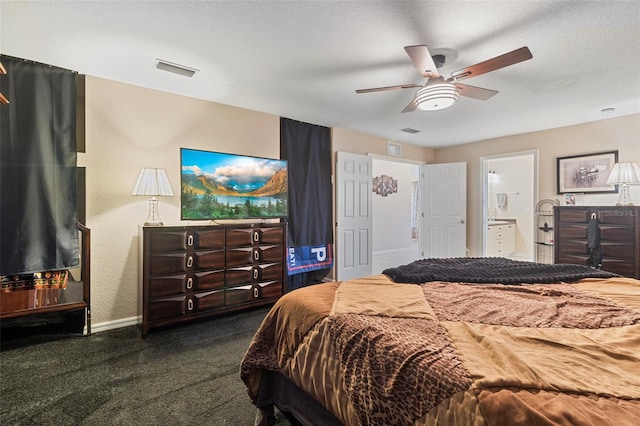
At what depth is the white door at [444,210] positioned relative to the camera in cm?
543

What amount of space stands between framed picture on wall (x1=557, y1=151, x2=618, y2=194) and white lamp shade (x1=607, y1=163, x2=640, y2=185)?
2.10 feet

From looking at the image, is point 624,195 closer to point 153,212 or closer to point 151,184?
point 151,184

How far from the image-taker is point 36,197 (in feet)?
8.34

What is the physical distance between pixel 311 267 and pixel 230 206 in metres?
1.49

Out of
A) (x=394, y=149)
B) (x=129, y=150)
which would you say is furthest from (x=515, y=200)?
(x=129, y=150)

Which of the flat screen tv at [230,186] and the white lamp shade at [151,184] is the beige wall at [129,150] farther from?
the white lamp shade at [151,184]

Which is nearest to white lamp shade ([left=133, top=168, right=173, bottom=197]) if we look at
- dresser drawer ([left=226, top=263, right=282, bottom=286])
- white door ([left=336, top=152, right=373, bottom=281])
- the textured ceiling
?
the textured ceiling

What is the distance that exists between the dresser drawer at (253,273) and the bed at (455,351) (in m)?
1.64

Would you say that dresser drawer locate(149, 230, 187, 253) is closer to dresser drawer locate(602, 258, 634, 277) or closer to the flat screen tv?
the flat screen tv

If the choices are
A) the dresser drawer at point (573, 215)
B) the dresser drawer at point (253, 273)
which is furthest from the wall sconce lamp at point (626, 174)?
the dresser drawer at point (253, 273)

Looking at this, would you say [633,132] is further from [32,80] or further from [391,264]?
[32,80]

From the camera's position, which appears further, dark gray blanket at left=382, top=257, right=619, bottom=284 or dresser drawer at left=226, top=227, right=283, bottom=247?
dresser drawer at left=226, top=227, right=283, bottom=247

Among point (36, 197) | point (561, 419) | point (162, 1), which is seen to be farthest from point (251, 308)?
point (561, 419)

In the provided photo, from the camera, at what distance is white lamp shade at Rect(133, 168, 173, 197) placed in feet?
9.20
